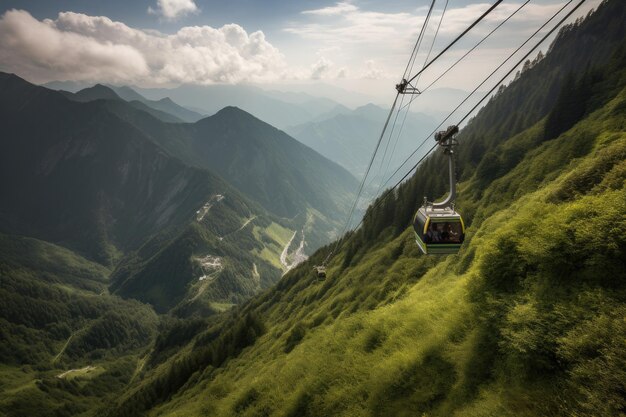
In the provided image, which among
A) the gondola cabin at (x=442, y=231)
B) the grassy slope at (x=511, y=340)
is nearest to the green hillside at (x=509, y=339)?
the grassy slope at (x=511, y=340)

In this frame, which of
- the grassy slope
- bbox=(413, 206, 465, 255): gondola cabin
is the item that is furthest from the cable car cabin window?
the grassy slope

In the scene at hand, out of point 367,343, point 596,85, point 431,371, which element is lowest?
point 367,343

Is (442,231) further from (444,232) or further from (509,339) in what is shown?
(509,339)

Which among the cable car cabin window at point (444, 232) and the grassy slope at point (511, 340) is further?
the cable car cabin window at point (444, 232)

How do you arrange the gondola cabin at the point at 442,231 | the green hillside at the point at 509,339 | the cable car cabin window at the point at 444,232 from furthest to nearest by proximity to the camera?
the cable car cabin window at the point at 444,232 → the gondola cabin at the point at 442,231 → the green hillside at the point at 509,339

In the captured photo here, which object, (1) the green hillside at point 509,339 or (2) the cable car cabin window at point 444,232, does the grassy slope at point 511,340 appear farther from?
(2) the cable car cabin window at point 444,232

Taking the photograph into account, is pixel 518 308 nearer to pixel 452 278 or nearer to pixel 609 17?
pixel 452 278

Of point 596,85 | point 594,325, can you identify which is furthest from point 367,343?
point 596,85

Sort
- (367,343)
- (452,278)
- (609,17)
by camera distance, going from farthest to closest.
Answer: (609,17), (452,278), (367,343)
